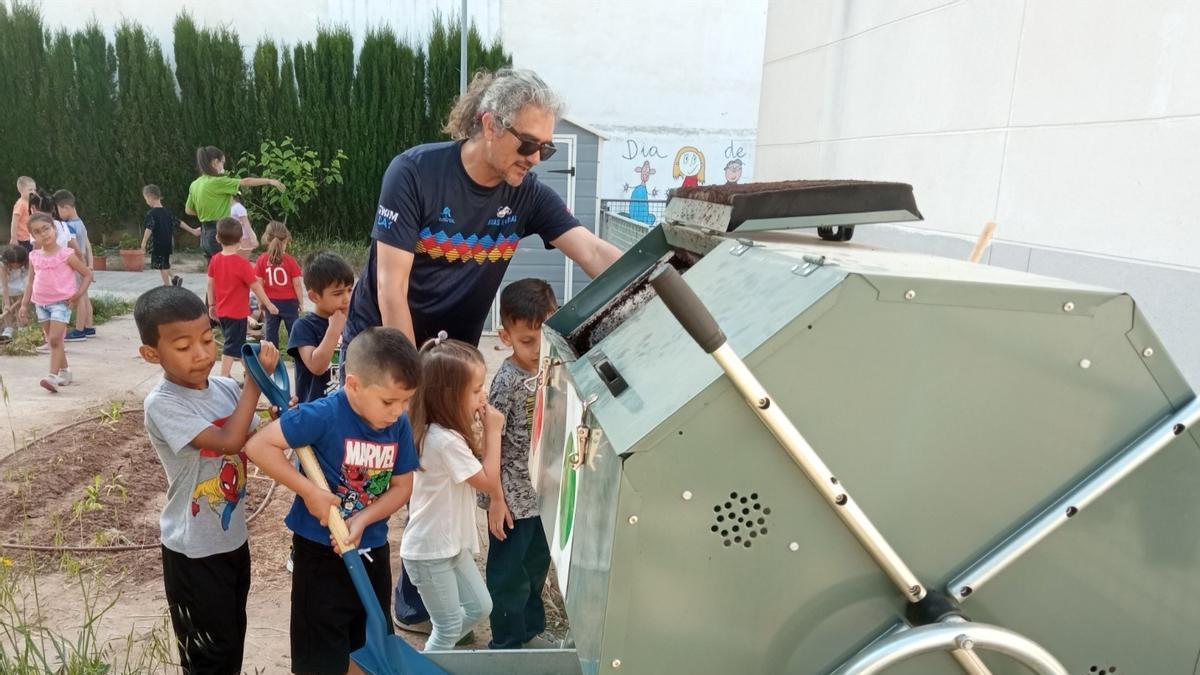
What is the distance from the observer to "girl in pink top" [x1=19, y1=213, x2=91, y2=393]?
242 inches

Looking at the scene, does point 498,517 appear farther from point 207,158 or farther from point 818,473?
point 207,158

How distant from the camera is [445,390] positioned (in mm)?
2547

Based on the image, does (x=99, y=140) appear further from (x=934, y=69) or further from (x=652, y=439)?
(x=652, y=439)

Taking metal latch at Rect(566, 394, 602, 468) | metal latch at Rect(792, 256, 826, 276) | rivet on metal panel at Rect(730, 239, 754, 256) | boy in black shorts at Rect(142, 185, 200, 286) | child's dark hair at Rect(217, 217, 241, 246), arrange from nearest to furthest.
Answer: metal latch at Rect(792, 256, 826, 276) → metal latch at Rect(566, 394, 602, 468) → rivet on metal panel at Rect(730, 239, 754, 256) → child's dark hair at Rect(217, 217, 241, 246) → boy in black shorts at Rect(142, 185, 200, 286)

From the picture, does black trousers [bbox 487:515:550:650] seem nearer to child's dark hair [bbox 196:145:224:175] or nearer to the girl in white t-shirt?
the girl in white t-shirt

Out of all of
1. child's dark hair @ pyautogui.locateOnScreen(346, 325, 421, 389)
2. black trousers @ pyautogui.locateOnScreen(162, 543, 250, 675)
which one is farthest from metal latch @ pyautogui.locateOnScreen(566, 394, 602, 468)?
black trousers @ pyautogui.locateOnScreen(162, 543, 250, 675)

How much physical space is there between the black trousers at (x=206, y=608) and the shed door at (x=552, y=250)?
5.41 meters

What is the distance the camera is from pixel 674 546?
118 cm

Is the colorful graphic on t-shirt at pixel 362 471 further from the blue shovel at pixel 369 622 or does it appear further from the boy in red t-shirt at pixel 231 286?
the boy in red t-shirt at pixel 231 286

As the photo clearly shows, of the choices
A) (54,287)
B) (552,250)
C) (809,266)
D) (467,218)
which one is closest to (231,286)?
(54,287)

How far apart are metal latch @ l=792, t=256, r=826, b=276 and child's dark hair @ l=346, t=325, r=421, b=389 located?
1.16 metres

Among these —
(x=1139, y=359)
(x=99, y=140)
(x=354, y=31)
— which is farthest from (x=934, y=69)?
(x=99, y=140)

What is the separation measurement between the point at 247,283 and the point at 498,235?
12.8 ft

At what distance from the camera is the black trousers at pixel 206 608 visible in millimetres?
2309
